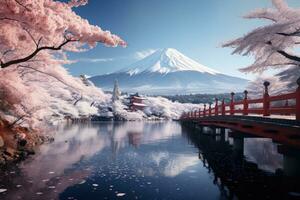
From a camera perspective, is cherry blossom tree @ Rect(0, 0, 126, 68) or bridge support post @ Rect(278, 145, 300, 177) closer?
bridge support post @ Rect(278, 145, 300, 177)

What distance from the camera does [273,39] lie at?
19.0 m

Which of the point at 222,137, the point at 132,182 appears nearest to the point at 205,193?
the point at 132,182

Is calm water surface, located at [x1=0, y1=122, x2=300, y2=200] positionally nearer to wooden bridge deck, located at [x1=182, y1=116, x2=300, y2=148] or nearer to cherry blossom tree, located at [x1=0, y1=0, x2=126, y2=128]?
wooden bridge deck, located at [x1=182, y1=116, x2=300, y2=148]

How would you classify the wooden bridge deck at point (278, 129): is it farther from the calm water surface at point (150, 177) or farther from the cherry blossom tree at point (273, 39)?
the cherry blossom tree at point (273, 39)

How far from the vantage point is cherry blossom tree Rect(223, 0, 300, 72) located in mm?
17812

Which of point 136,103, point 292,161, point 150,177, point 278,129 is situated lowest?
point 150,177

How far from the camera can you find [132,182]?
1099 centimetres

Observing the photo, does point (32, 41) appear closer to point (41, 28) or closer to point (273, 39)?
point (41, 28)

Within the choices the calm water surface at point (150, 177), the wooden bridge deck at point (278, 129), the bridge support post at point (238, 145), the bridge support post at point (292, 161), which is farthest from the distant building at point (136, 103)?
the bridge support post at point (292, 161)

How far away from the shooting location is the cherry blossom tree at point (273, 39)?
17.8 m

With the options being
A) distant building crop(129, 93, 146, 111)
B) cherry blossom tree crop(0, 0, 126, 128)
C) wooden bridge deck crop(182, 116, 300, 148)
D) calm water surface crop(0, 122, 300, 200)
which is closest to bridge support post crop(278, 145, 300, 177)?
calm water surface crop(0, 122, 300, 200)

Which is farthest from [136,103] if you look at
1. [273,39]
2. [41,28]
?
[41,28]

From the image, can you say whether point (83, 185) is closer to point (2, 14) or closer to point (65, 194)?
point (65, 194)

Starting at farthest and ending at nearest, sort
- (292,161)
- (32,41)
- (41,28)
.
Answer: (32,41)
(41,28)
(292,161)
